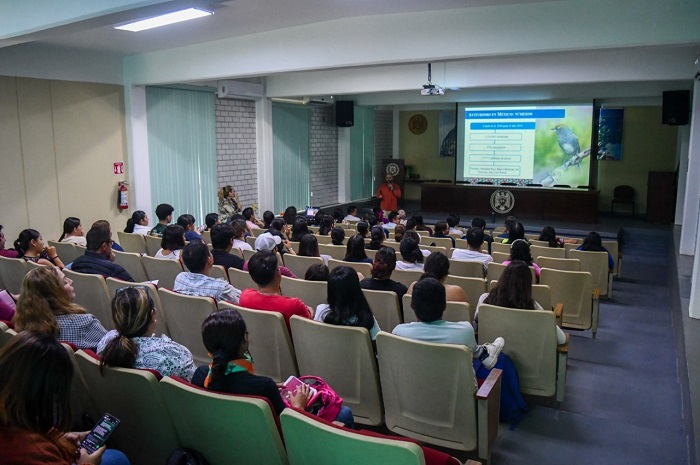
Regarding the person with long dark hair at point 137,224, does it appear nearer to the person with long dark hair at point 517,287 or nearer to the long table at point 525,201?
the person with long dark hair at point 517,287

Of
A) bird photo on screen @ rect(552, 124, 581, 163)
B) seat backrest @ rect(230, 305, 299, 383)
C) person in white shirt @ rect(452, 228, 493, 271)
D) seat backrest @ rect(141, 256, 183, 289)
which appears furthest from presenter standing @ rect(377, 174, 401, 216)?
seat backrest @ rect(230, 305, 299, 383)

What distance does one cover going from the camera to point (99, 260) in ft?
15.0

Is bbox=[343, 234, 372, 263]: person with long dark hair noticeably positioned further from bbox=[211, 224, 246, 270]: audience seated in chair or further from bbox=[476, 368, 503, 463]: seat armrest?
bbox=[476, 368, 503, 463]: seat armrest

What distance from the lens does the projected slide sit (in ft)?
41.7

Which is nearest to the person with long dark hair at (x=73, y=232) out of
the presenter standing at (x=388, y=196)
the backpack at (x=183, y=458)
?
the backpack at (x=183, y=458)

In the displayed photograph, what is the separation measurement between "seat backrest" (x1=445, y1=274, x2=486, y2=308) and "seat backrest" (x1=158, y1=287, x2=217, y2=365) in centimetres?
212

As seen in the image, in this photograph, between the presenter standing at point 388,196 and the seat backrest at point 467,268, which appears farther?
the presenter standing at point 388,196

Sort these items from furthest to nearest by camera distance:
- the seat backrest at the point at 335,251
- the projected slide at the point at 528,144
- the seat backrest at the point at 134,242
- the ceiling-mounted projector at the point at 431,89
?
the projected slide at the point at 528,144 < the ceiling-mounted projector at the point at 431,89 < the seat backrest at the point at 134,242 < the seat backrest at the point at 335,251

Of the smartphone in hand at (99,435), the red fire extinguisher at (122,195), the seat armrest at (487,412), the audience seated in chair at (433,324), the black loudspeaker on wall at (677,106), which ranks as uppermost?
the black loudspeaker on wall at (677,106)

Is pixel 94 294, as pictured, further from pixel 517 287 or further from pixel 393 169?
pixel 393 169

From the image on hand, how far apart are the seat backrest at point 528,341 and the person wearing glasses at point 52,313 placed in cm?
Answer: 236

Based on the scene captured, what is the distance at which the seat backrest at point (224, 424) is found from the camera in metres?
2.04

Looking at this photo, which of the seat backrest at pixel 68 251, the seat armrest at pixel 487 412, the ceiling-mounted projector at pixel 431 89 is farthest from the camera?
the ceiling-mounted projector at pixel 431 89

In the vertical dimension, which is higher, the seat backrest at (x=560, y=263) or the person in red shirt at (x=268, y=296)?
the person in red shirt at (x=268, y=296)
